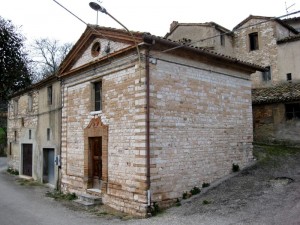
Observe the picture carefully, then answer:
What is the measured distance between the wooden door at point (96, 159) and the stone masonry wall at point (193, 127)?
2.85 meters

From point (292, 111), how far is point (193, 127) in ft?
26.4

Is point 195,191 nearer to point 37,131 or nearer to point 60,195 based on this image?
point 60,195

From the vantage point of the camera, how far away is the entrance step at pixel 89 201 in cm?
1114

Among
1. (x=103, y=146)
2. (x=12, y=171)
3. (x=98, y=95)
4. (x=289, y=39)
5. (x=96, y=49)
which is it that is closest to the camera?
(x=103, y=146)

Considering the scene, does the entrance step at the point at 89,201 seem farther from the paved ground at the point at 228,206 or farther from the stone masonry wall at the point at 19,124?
the stone masonry wall at the point at 19,124

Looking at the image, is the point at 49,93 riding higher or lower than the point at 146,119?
higher

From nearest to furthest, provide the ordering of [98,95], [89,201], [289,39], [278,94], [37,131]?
[89,201]
[98,95]
[278,94]
[37,131]
[289,39]

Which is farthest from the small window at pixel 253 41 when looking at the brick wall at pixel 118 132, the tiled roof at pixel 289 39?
the brick wall at pixel 118 132

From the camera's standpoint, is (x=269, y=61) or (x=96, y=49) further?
(x=269, y=61)

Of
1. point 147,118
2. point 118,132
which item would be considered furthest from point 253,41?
point 147,118

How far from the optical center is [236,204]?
9.40m

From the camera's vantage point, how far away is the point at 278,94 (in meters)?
17.3

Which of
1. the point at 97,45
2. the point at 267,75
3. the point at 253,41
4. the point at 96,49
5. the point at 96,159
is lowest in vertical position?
the point at 96,159

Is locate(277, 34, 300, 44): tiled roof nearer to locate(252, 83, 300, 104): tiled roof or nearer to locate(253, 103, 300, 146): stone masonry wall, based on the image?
locate(252, 83, 300, 104): tiled roof
